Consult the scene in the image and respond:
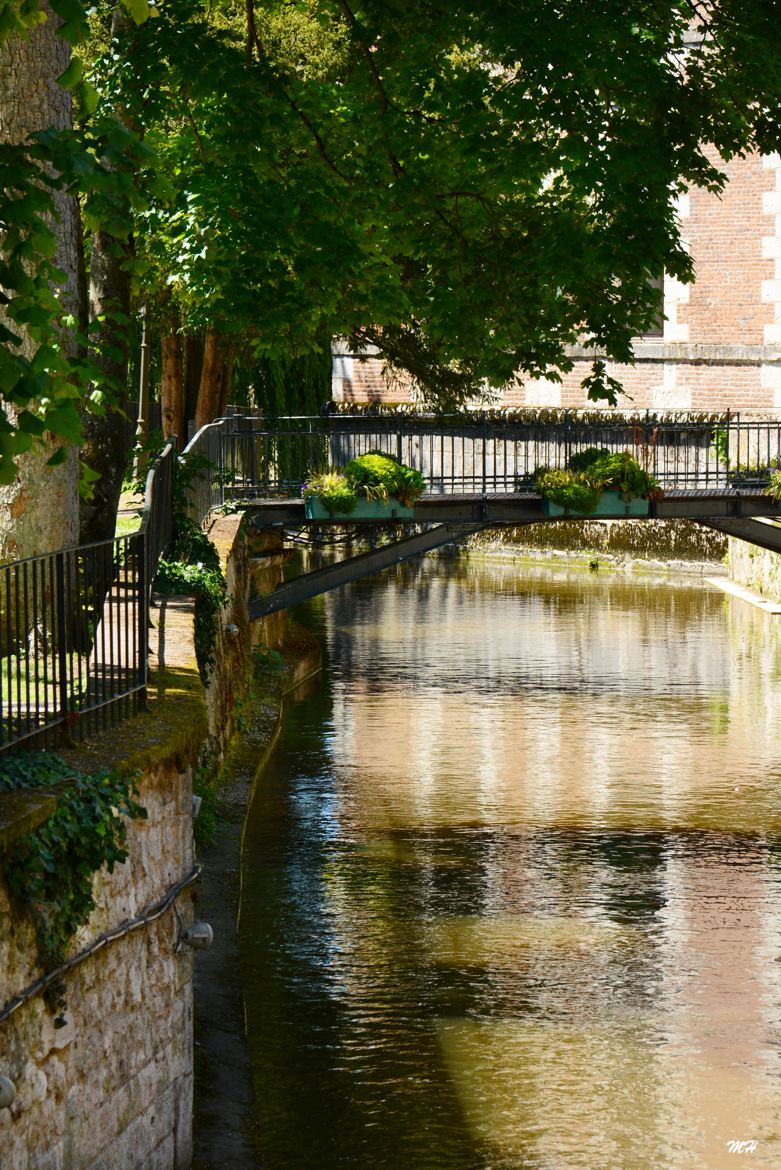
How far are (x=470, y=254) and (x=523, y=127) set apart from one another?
4.87 feet

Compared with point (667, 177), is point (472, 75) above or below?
above

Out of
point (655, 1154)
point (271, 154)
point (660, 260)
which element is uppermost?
point (271, 154)

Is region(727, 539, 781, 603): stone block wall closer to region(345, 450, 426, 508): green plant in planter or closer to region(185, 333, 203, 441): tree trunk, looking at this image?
region(185, 333, 203, 441): tree trunk

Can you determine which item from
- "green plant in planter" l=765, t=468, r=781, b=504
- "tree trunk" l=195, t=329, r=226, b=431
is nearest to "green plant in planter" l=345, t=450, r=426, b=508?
"tree trunk" l=195, t=329, r=226, b=431

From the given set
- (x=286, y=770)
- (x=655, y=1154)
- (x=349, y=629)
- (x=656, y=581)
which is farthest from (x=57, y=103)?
(x=656, y=581)

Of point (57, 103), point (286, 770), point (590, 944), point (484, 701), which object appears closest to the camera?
point (57, 103)

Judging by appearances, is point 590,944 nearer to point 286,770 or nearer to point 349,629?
point 286,770

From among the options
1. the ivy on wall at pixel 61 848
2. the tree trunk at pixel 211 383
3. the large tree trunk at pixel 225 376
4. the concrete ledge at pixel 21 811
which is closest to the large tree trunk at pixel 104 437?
the ivy on wall at pixel 61 848

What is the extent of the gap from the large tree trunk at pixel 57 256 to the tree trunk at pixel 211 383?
1362cm

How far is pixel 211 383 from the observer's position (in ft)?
77.6

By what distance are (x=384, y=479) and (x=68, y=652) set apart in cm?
1281

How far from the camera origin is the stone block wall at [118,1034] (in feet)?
19.8

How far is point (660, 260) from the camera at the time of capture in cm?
1299

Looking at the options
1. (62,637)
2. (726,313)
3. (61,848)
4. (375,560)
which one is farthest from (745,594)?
(61,848)
